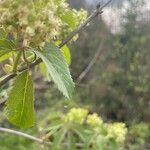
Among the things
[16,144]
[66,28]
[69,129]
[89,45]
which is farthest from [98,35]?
→ [66,28]

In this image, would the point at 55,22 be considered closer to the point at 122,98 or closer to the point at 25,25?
the point at 25,25

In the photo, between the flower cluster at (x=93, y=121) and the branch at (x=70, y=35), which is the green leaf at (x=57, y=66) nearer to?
the branch at (x=70, y=35)

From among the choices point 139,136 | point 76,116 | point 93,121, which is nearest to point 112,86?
point 139,136

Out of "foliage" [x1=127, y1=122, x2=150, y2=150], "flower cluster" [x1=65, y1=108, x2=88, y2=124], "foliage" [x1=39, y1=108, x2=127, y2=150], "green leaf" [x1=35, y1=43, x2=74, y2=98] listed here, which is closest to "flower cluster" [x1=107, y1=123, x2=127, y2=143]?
"foliage" [x1=39, y1=108, x2=127, y2=150]

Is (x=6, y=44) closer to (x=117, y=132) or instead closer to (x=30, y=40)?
(x=30, y=40)

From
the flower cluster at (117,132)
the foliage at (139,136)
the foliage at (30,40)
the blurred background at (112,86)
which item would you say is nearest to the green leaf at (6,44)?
the foliage at (30,40)

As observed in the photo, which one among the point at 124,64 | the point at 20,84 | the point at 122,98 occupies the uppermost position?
the point at 20,84
